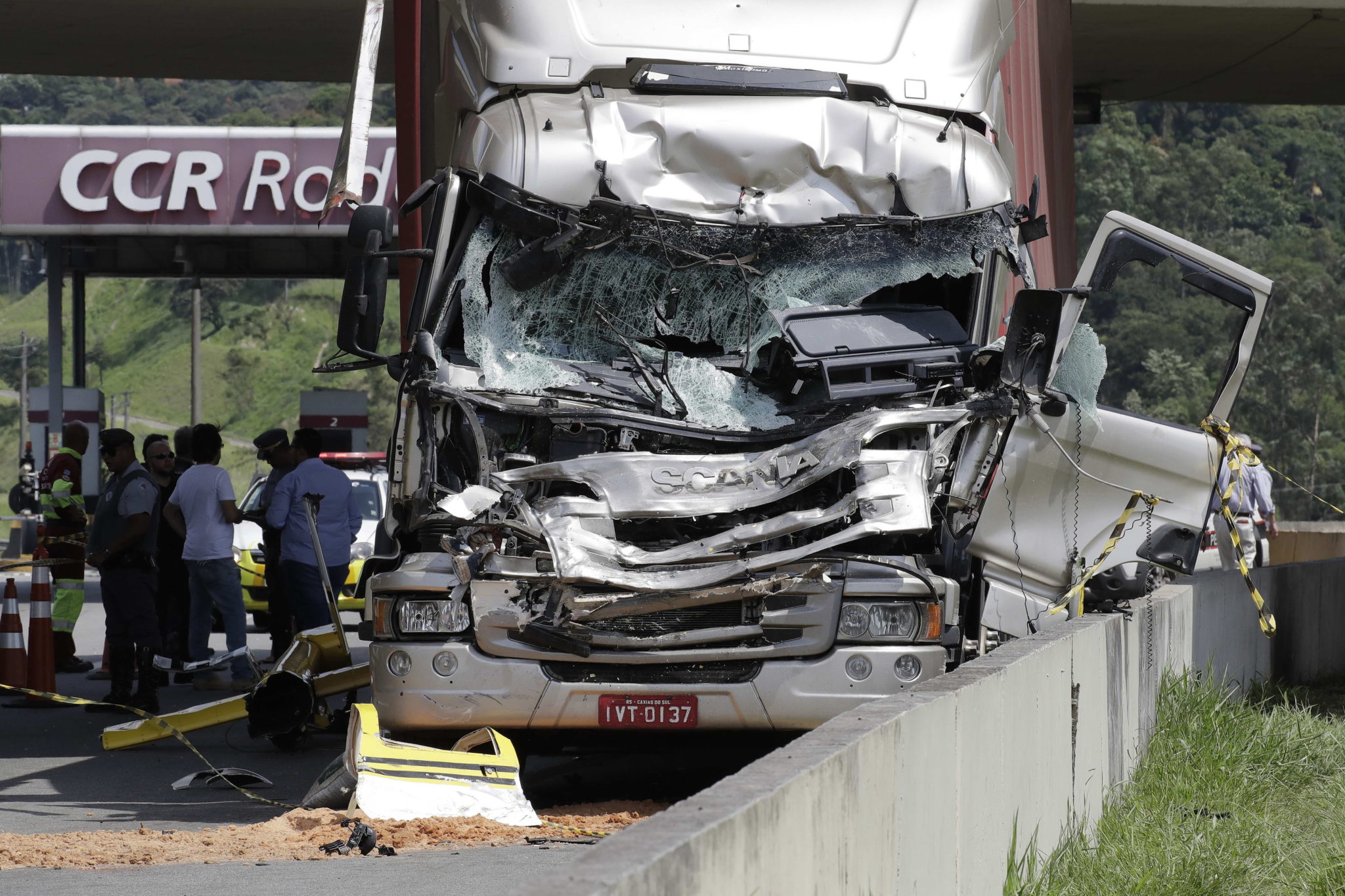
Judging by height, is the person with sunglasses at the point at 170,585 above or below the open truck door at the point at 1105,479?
below

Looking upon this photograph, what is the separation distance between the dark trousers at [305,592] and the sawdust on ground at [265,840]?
427 centimetres

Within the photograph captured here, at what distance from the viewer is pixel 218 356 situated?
3465 inches

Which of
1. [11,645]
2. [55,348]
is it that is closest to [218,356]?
[55,348]

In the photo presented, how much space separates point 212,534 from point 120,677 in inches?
42.0

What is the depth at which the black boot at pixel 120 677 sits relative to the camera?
34.5 ft

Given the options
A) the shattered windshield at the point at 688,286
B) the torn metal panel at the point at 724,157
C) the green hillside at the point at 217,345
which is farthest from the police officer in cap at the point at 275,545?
the green hillside at the point at 217,345

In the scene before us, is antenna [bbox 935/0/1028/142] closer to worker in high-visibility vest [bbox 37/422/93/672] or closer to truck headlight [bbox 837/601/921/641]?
truck headlight [bbox 837/601/921/641]

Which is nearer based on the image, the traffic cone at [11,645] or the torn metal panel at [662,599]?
the torn metal panel at [662,599]

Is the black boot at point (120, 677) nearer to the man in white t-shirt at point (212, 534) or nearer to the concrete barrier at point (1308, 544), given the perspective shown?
the man in white t-shirt at point (212, 534)

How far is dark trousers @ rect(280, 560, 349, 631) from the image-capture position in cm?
1063

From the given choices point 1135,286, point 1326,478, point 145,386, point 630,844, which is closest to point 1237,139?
point 1135,286

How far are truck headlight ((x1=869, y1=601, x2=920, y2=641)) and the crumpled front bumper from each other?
0.23ft

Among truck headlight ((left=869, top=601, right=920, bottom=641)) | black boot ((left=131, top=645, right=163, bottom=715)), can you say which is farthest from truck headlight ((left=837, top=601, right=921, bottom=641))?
black boot ((left=131, top=645, right=163, bottom=715))

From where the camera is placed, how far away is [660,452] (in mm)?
6746
